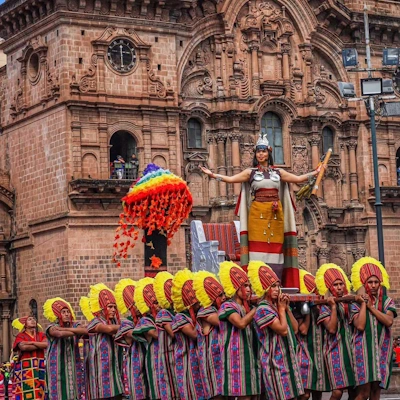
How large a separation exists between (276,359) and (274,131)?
974 inches

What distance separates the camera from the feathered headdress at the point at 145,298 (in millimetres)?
17812

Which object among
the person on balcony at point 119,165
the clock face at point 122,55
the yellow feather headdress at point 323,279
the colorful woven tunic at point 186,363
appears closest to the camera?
the colorful woven tunic at point 186,363

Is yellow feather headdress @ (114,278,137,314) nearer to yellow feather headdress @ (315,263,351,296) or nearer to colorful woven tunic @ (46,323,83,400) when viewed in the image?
colorful woven tunic @ (46,323,83,400)

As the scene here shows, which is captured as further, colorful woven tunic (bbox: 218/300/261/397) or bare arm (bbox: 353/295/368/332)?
bare arm (bbox: 353/295/368/332)

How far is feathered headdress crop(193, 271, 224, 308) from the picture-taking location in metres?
16.0

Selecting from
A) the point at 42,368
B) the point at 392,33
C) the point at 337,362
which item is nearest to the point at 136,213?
the point at 42,368

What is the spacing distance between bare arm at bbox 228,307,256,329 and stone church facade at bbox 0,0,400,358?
19.2 metres

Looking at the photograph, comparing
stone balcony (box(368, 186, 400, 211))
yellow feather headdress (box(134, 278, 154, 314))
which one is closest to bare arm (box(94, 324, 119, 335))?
yellow feather headdress (box(134, 278, 154, 314))

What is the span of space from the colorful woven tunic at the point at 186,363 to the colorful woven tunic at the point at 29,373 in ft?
12.6

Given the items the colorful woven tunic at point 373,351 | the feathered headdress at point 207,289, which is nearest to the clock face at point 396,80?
the colorful woven tunic at point 373,351

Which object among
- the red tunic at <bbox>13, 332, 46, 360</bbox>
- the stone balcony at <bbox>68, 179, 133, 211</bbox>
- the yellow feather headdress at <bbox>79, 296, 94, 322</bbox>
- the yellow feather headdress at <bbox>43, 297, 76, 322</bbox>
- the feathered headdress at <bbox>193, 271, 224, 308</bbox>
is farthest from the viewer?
the stone balcony at <bbox>68, 179, 133, 211</bbox>

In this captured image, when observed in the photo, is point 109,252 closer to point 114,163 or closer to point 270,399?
point 114,163

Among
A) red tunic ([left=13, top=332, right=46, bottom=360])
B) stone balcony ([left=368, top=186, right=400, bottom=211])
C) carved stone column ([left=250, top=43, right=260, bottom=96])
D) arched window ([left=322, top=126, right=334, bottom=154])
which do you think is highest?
carved stone column ([left=250, top=43, right=260, bottom=96])

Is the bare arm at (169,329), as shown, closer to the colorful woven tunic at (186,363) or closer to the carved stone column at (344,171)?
the colorful woven tunic at (186,363)
